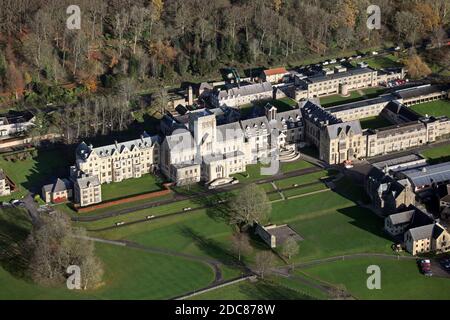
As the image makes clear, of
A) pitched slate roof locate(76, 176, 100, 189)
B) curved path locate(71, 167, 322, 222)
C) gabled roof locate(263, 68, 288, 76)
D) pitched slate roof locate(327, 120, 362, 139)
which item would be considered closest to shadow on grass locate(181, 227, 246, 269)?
curved path locate(71, 167, 322, 222)

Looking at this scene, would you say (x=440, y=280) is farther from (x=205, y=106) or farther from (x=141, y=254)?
(x=205, y=106)

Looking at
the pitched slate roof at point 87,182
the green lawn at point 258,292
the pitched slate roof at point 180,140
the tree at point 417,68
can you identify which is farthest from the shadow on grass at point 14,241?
the tree at point 417,68

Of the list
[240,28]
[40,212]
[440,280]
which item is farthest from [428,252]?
[240,28]

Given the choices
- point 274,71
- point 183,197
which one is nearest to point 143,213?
point 183,197

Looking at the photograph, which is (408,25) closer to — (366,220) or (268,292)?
(366,220)

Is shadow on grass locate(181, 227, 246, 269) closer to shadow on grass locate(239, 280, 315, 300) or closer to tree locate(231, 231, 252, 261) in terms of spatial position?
tree locate(231, 231, 252, 261)
